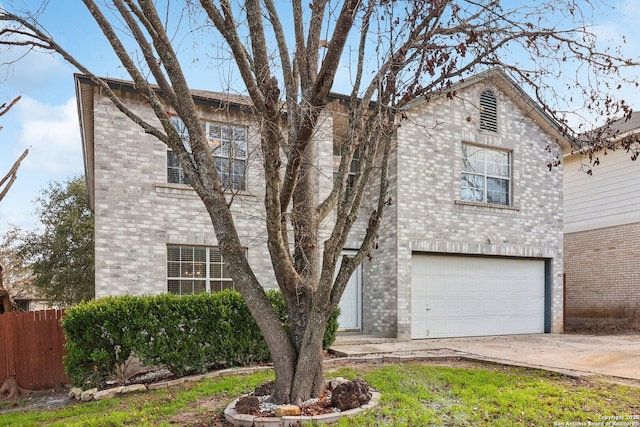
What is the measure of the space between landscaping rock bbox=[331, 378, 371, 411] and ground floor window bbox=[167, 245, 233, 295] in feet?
18.4

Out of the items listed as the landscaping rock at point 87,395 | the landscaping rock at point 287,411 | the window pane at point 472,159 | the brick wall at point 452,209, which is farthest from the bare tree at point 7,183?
the window pane at point 472,159

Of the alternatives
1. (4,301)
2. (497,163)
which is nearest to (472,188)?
(497,163)

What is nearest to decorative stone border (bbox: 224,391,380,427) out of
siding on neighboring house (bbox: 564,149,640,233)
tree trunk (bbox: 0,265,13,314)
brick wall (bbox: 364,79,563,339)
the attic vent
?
brick wall (bbox: 364,79,563,339)

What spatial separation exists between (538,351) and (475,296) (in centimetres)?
300

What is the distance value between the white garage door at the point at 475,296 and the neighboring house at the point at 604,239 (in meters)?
2.99

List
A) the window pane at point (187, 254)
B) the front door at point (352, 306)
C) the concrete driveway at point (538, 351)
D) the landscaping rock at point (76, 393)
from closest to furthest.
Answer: the landscaping rock at point (76, 393)
the concrete driveway at point (538, 351)
the window pane at point (187, 254)
the front door at point (352, 306)

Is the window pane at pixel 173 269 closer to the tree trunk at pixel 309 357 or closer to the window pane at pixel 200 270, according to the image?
the window pane at pixel 200 270

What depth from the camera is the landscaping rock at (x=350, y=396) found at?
519cm

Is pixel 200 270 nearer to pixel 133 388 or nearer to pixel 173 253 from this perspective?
pixel 173 253

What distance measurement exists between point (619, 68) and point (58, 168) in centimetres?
2411

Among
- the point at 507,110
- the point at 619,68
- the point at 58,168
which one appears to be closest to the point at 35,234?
the point at 58,168

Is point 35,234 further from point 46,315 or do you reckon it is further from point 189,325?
point 189,325

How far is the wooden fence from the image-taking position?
8734 mm

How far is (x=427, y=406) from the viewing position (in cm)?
553
